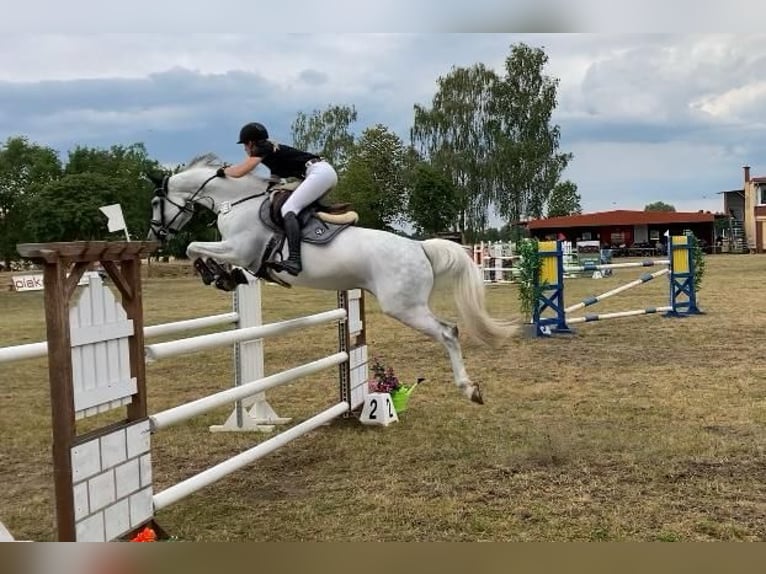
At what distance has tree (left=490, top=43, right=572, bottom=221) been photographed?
29.7 m

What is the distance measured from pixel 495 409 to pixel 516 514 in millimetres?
1893

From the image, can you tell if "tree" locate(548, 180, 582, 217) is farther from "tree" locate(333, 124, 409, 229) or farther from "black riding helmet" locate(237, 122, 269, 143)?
"black riding helmet" locate(237, 122, 269, 143)

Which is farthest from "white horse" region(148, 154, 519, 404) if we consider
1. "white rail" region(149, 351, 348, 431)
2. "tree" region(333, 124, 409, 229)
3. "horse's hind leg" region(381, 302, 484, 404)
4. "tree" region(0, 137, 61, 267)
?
"tree" region(0, 137, 61, 267)

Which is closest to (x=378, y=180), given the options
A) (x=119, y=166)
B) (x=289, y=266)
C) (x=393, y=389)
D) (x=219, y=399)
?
(x=393, y=389)

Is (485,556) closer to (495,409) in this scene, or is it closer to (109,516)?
(109,516)

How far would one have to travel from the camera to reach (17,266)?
29.6 metres

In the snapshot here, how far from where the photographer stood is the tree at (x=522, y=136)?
29.7 metres

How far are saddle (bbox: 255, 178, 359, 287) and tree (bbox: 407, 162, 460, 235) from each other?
10824mm

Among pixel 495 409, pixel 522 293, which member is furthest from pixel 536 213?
pixel 495 409

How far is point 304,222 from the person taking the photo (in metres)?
3.76

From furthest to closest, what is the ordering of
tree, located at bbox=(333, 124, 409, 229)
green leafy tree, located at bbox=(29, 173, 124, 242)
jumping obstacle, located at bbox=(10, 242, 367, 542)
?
green leafy tree, located at bbox=(29, 173, 124, 242) → tree, located at bbox=(333, 124, 409, 229) → jumping obstacle, located at bbox=(10, 242, 367, 542)

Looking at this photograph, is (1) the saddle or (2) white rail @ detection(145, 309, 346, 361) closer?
(2) white rail @ detection(145, 309, 346, 361)

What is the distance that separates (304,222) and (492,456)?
143 cm

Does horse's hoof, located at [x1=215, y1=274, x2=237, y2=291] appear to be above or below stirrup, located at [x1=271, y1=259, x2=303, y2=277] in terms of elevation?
below
